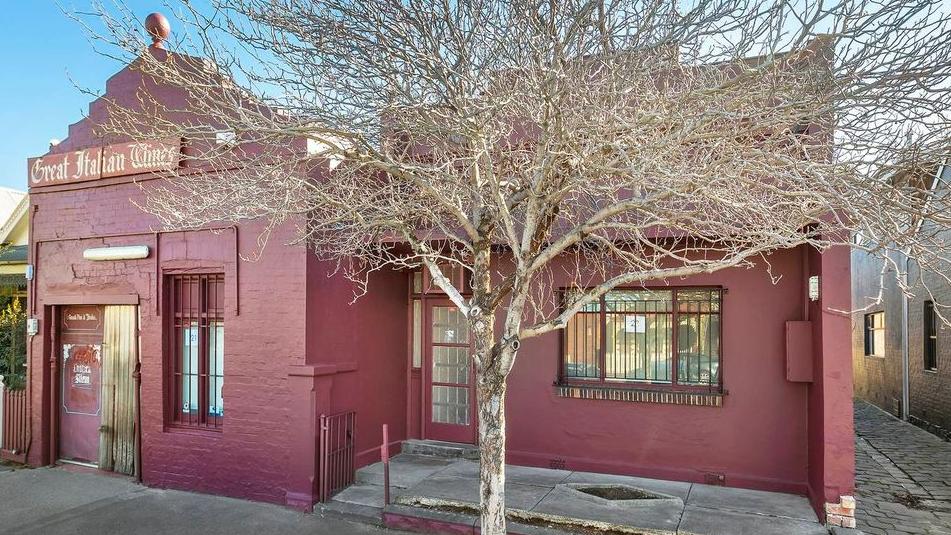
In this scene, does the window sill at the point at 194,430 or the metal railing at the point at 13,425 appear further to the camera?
the metal railing at the point at 13,425

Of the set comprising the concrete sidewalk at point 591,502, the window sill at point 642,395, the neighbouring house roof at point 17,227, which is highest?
the neighbouring house roof at point 17,227

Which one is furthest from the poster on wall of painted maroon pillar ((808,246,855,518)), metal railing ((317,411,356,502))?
painted maroon pillar ((808,246,855,518))

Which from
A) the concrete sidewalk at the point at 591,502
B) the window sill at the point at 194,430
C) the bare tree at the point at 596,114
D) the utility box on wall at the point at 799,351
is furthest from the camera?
the window sill at the point at 194,430

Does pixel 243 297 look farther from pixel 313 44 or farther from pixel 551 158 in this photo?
pixel 551 158

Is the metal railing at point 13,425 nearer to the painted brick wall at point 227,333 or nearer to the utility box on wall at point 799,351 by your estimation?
the painted brick wall at point 227,333

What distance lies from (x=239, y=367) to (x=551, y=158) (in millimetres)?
5025

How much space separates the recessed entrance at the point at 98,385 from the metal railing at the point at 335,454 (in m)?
3.12

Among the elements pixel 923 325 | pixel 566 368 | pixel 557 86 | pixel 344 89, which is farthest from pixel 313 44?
pixel 923 325

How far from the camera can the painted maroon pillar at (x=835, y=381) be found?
20.5 feet

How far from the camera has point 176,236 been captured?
8500 mm

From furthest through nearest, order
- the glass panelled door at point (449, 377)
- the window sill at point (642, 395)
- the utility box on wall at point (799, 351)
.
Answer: the glass panelled door at point (449, 377)
the window sill at point (642, 395)
the utility box on wall at point (799, 351)

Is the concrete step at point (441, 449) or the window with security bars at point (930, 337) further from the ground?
the window with security bars at point (930, 337)

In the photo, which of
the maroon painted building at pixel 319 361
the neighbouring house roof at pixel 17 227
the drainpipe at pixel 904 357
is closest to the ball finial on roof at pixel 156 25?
the maroon painted building at pixel 319 361

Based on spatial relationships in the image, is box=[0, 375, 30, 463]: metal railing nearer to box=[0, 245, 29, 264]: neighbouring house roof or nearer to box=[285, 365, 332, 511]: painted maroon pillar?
box=[0, 245, 29, 264]: neighbouring house roof
